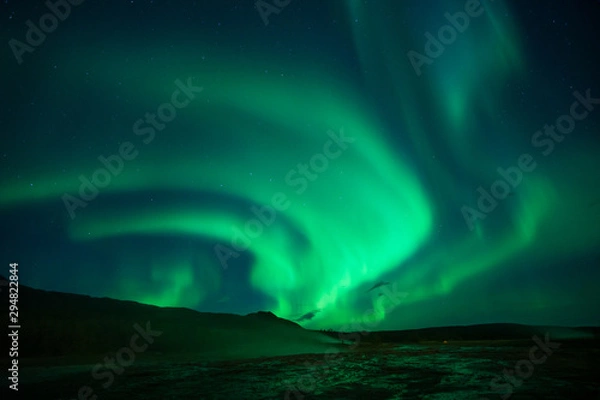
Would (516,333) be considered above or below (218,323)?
below

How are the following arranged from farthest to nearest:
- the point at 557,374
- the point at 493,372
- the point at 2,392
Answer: the point at 493,372 < the point at 557,374 < the point at 2,392

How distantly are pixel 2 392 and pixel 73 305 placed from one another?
59153mm

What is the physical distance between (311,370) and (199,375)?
4799mm

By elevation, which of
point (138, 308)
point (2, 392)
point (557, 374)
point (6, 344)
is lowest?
point (557, 374)

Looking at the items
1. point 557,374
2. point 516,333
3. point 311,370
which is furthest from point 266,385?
point 516,333

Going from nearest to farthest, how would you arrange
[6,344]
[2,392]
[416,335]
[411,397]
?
[411,397] → [2,392] → [6,344] → [416,335]

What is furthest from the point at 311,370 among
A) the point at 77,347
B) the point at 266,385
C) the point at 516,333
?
the point at 516,333

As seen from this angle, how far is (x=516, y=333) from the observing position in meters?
88.2

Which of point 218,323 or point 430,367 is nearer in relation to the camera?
point 430,367

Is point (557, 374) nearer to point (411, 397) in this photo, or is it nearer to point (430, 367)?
point (430, 367)

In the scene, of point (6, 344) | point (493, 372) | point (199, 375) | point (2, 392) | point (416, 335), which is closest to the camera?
point (2, 392)

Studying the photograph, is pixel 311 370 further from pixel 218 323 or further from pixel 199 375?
pixel 218 323

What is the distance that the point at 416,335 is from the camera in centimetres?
8344

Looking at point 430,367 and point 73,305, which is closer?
point 430,367
